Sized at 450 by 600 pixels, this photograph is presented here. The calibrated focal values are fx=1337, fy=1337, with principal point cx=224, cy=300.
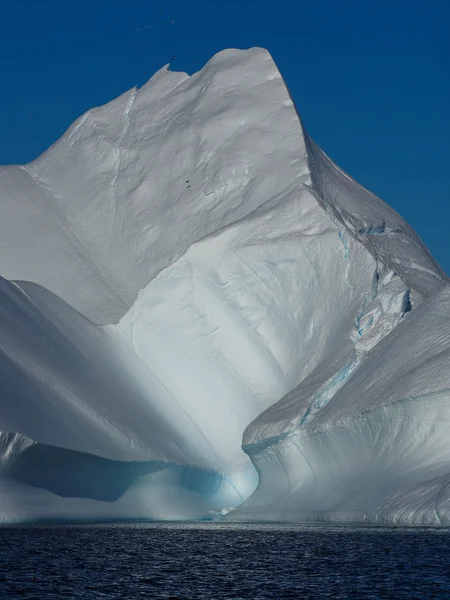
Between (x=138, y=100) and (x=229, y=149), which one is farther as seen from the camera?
Answer: (x=138, y=100)

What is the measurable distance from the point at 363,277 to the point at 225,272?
4392 mm

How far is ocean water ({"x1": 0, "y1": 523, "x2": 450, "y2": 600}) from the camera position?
21375 millimetres

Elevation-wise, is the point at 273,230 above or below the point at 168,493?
above

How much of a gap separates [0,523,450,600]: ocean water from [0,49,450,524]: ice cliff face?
7.65 feet

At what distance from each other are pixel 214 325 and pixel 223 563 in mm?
17521

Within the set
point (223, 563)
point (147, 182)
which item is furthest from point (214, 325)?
point (223, 563)

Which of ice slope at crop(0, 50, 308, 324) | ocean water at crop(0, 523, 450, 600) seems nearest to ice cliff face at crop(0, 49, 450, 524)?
ice slope at crop(0, 50, 308, 324)

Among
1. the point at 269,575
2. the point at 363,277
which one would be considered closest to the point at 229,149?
the point at 363,277

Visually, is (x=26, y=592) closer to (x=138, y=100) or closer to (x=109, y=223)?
(x=109, y=223)

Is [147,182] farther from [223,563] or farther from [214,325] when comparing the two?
[223,563]

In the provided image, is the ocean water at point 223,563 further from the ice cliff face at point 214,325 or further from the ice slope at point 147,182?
the ice slope at point 147,182

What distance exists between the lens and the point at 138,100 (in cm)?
5088

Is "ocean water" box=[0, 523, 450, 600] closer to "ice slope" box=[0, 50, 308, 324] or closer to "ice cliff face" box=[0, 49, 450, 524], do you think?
"ice cliff face" box=[0, 49, 450, 524]

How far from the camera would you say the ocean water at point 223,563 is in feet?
70.1
